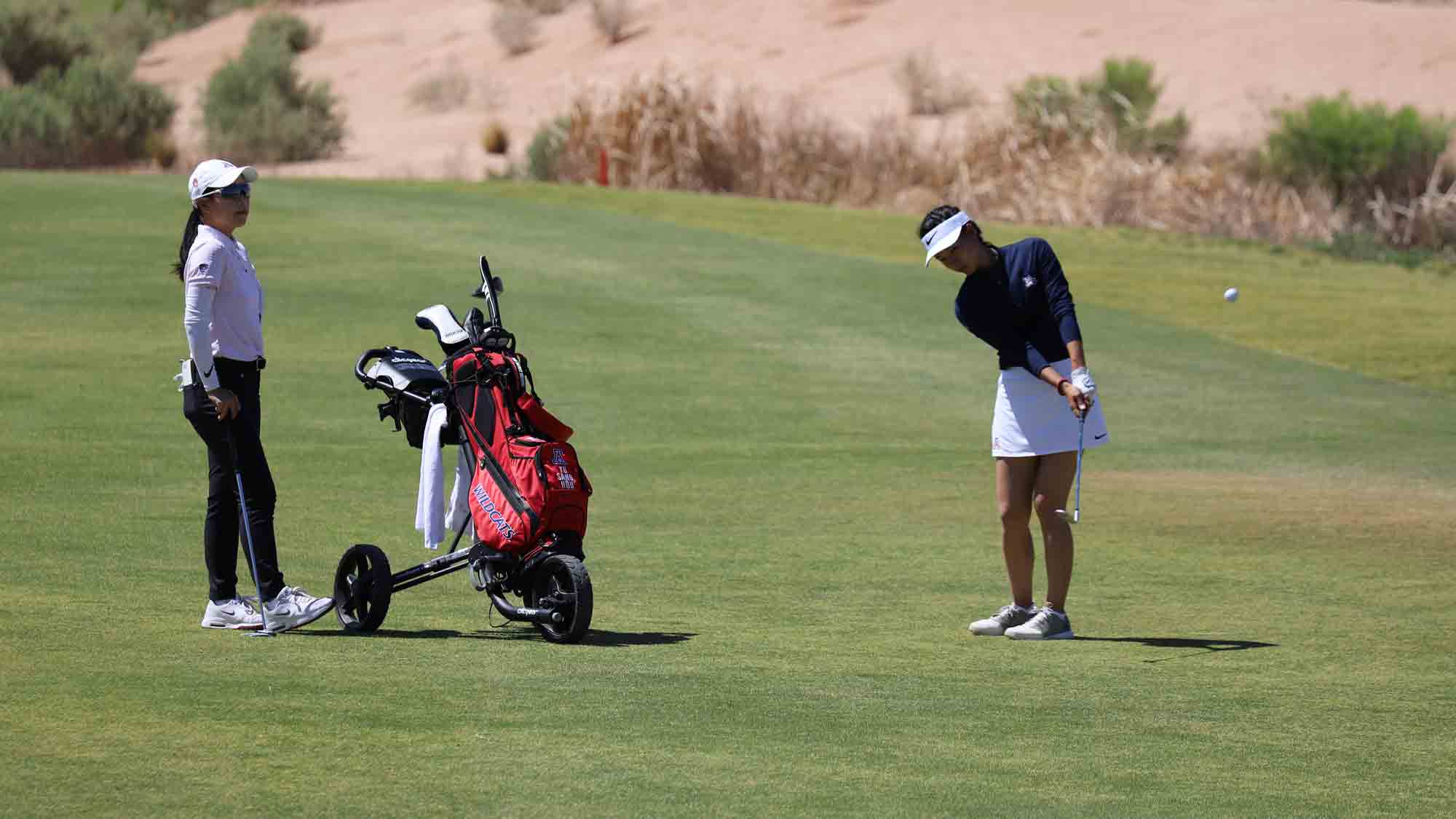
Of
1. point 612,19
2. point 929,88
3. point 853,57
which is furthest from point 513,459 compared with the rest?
point 612,19

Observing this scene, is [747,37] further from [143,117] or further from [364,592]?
[364,592]

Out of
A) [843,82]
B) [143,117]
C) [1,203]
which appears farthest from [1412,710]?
[843,82]

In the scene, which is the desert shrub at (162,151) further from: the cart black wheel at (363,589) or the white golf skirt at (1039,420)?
the white golf skirt at (1039,420)

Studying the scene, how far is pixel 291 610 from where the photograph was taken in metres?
8.67

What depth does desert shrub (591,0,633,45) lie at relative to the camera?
7162cm

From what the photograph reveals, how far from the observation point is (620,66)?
220 feet

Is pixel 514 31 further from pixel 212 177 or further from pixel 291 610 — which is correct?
pixel 291 610

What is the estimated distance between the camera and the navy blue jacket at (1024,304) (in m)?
8.92

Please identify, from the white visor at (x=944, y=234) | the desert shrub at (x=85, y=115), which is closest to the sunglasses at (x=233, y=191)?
the white visor at (x=944, y=234)

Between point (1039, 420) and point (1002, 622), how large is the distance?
3.03 feet

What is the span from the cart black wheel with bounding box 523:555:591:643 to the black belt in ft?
4.74

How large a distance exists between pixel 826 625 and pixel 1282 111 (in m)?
32.1

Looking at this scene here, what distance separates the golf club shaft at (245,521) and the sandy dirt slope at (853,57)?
42511 mm

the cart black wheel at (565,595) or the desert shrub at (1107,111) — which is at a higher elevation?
the desert shrub at (1107,111)
